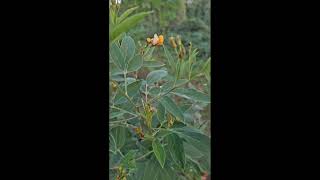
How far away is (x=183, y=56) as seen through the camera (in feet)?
2.65

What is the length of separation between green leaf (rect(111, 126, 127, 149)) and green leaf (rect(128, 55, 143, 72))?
0.36 ft

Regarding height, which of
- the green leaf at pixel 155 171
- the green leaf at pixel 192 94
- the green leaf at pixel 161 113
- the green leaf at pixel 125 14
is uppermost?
the green leaf at pixel 125 14

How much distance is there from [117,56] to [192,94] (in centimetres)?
15

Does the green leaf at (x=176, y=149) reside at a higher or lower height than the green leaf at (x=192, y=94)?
lower

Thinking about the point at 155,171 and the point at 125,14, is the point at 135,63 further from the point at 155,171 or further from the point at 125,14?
the point at 155,171

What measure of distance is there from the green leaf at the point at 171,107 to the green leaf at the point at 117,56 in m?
0.10

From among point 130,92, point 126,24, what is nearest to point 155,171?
point 130,92

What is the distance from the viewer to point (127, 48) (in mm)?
780

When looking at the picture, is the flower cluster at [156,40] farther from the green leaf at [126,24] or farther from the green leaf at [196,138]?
the green leaf at [196,138]

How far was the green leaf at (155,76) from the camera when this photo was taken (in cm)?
79

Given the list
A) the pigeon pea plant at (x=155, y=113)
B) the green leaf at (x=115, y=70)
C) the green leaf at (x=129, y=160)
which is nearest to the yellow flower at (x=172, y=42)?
the pigeon pea plant at (x=155, y=113)

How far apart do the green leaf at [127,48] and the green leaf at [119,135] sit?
125mm
